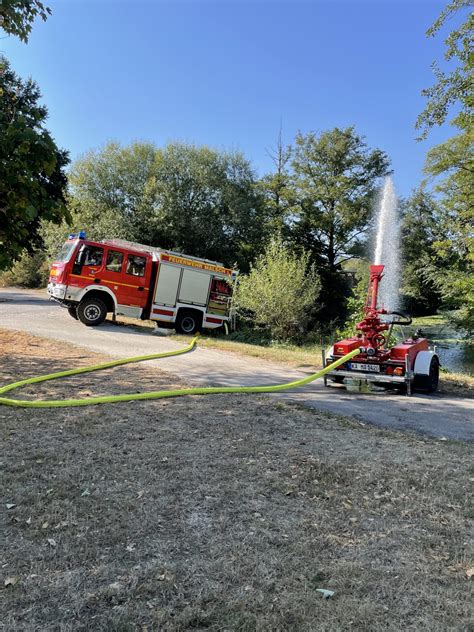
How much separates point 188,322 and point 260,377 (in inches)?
325

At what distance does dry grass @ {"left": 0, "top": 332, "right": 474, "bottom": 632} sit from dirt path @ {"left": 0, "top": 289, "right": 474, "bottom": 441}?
3.70 feet

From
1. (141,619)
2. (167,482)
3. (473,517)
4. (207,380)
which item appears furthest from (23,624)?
(207,380)

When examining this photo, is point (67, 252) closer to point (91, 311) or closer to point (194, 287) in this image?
point (91, 311)

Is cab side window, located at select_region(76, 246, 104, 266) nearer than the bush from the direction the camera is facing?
Yes

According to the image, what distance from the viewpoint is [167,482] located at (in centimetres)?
375

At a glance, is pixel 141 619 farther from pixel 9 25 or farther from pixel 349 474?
pixel 9 25

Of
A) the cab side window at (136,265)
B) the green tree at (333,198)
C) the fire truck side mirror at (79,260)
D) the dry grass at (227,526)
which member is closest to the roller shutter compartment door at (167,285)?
the cab side window at (136,265)

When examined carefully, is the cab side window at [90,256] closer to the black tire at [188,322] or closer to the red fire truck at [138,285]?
the red fire truck at [138,285]

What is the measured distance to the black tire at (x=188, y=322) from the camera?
1666 centimetres

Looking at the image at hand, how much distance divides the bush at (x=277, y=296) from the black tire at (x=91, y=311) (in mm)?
5008

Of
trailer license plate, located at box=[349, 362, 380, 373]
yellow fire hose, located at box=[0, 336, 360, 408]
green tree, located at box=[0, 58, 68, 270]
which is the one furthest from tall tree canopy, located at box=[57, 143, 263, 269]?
green tree, located at box=[0, 58, 68, 270]

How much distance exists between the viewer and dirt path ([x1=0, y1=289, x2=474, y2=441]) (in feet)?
21.0

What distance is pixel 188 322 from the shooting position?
16953mm

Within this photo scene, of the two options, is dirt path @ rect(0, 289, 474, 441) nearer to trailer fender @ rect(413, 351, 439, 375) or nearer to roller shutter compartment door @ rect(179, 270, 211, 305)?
trailer fender @ rect(413, 351, 439, 375)
